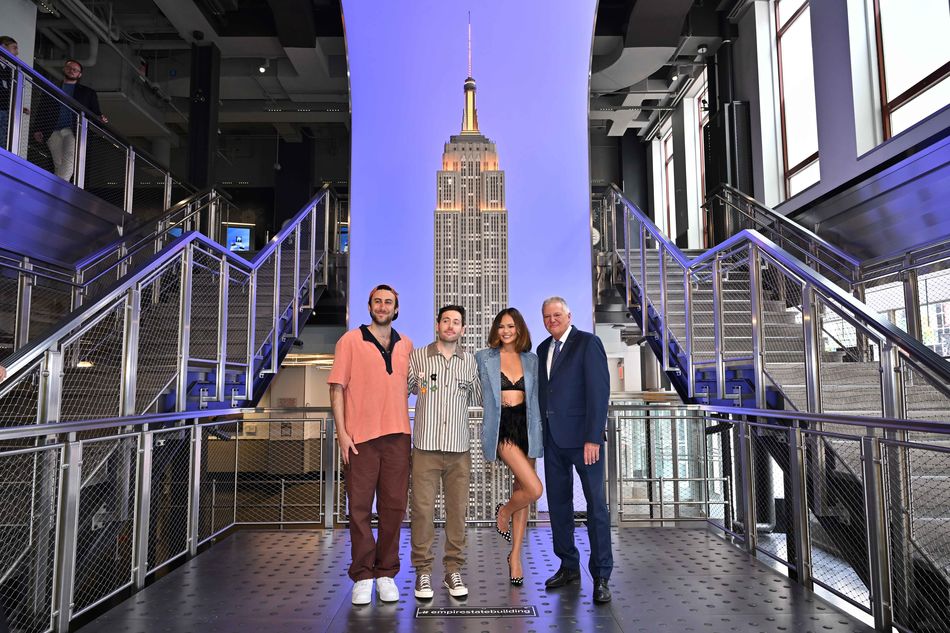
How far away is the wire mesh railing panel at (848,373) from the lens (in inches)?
198

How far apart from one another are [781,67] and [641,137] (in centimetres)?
681

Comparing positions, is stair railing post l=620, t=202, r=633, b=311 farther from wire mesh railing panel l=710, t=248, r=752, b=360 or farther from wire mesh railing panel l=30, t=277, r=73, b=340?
wire mesh railing panel l=30, t=277, r=73, b=340

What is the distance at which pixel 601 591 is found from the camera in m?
3.24

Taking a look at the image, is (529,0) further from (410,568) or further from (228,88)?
(228,88)

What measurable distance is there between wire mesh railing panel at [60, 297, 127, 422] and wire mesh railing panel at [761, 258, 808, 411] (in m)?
4.79

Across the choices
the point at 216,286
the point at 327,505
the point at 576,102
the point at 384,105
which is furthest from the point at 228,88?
the point at 327,505

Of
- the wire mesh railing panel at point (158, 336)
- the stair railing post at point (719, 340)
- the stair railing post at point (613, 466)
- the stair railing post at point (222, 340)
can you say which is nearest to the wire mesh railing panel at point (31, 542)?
the wire mesh railing panel at point (158, 336)

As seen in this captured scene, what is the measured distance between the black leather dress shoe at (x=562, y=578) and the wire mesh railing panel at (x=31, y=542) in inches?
89.1

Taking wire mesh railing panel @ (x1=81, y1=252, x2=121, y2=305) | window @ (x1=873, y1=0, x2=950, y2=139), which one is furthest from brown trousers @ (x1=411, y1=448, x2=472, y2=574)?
window @ (x1=873, y1=0, x2=950, y2=139)

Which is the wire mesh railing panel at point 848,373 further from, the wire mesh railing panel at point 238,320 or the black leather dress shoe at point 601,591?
the wire mesh railing panel at point 238,320

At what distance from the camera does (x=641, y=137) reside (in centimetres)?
1659

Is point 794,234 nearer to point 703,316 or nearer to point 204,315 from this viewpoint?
point 703,316

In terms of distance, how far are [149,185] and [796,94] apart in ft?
32.1

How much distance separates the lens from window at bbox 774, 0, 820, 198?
915 centimetres
